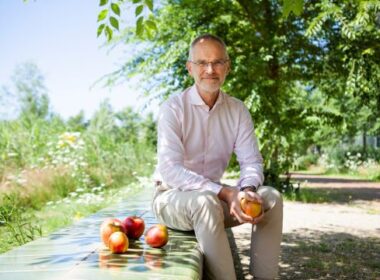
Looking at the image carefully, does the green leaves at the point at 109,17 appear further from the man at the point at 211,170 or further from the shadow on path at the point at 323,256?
the shadow on path at the point at 323,256

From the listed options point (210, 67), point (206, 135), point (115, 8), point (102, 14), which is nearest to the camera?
point (210, 67)

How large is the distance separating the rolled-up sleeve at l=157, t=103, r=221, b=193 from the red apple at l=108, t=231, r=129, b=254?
1.95 feet

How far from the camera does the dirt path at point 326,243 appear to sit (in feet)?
14.9

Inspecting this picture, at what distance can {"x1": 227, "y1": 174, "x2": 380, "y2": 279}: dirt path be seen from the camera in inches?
179

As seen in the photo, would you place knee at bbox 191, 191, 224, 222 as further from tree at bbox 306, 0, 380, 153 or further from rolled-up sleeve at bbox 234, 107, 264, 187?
tree at bbox 306, 0, 380, 153

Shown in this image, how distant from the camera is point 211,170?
3385 mm

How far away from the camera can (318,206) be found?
32.9 ft

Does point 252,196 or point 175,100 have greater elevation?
point 175,100

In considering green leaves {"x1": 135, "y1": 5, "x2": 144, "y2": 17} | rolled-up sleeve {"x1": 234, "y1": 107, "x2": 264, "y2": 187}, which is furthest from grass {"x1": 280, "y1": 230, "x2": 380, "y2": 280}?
green leaves {"x1": 135, "y1": 5, "x2": 144, "y2": 17}

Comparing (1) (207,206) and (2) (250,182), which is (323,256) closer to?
(2) (250,182)

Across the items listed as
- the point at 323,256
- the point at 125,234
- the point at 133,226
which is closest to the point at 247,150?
the point at 133,226

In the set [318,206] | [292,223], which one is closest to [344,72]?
[318,206]

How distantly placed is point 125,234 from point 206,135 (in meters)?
0.95

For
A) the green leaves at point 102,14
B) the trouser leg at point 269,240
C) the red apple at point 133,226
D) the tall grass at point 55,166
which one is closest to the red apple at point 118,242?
the red apple at point 133,226
